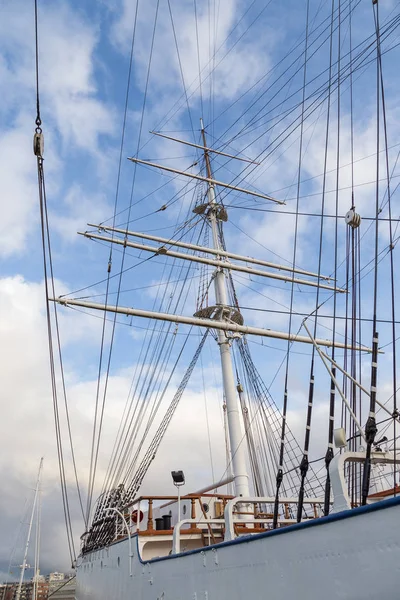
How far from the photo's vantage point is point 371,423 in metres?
5.05

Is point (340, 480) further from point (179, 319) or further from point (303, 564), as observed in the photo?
point (179, 319)

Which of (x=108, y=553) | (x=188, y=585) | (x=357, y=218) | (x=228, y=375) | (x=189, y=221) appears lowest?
(x=188, y=585)

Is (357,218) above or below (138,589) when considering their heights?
above

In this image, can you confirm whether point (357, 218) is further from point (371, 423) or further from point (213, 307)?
point (213, 307)

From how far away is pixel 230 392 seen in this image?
53.7ft

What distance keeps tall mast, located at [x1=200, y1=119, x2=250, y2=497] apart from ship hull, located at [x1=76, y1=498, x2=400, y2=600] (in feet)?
20.3

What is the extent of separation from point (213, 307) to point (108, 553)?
32.5 feet

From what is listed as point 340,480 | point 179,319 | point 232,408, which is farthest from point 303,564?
point 179,319

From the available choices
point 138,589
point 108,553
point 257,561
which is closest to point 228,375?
point 108,553

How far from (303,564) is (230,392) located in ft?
37.4

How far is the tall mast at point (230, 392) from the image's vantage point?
567 inches

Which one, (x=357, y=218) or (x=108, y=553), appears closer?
(x=357, y=218)

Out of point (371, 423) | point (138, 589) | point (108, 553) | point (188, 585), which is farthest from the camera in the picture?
point (108, 553)

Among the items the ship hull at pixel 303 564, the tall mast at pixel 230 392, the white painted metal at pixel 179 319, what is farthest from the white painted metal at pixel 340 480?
the white painted metal at pixel 179 319
